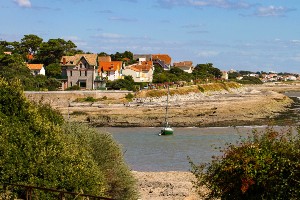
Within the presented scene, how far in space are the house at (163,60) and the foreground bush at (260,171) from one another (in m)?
136

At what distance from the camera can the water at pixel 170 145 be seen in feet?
133

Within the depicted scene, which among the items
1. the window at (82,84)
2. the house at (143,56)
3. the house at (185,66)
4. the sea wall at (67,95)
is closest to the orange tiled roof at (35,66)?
the window at (82,84)

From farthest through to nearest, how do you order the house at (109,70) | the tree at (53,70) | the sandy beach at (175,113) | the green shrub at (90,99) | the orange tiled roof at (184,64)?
the orange tiled roof at (184,64), the house at (109,70), the tree at (53,70), the green shrub at (90,99), the sandy beach at (175,113)

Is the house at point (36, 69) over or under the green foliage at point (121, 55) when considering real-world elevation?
under

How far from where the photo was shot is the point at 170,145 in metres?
50.4

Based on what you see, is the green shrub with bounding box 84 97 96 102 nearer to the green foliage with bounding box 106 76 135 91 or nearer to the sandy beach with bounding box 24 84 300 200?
the sandy beach with bounding box 24 84 300 200

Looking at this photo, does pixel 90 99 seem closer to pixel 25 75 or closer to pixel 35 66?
pixel 25 75

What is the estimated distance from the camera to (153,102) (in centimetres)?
8644

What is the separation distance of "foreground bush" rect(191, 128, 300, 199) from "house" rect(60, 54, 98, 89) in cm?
7871

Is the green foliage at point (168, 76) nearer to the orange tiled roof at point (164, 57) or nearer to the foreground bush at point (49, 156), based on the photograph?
the orange tiled roof at point (164, 57)

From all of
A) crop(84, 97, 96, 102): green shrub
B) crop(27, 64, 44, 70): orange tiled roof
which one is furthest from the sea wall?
crop(27, 64, 44, 70): orange tiled roof

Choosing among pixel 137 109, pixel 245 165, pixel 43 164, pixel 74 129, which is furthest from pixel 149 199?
pixel 137 109

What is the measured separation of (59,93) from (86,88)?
12.4 meters

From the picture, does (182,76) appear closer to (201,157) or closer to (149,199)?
(201,157)
